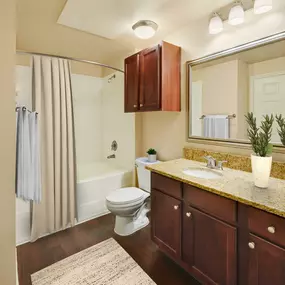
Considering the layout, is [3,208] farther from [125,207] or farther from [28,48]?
[28,48]

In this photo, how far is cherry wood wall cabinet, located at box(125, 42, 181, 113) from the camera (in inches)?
78.5

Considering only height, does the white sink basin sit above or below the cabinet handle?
above

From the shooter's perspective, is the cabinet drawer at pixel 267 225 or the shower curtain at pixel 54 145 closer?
the cabinet drawer at pixel 267 225

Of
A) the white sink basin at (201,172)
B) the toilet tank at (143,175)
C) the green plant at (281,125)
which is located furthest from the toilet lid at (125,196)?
the green plant at (281,125)

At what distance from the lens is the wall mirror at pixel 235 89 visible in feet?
4.85

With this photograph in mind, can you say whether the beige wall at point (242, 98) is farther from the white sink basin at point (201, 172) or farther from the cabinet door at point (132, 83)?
the cabinet door at point (132, 83)

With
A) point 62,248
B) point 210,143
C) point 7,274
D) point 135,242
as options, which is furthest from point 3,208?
point 210,143

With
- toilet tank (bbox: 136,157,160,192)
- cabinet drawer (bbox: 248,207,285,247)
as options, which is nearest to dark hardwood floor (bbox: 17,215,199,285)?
toilet tank (bbox: 136,157,160,192)

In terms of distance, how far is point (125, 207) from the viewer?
2.03 metres

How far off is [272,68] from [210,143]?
785 mm

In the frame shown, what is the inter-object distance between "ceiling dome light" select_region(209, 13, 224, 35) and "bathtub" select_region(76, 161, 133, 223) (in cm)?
199

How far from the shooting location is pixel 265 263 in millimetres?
1025

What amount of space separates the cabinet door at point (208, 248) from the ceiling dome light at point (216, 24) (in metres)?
1.54

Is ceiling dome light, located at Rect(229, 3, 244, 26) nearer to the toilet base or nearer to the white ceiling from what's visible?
the white ceiling
